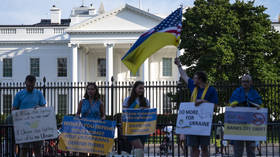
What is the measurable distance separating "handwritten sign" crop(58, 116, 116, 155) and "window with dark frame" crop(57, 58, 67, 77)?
37.6 meters

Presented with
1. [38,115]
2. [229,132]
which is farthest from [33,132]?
[229,132]

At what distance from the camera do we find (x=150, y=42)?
25.9 ft

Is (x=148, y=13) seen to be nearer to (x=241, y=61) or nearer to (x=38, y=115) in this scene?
(x=241, y=61)

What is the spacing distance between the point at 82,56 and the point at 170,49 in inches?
357

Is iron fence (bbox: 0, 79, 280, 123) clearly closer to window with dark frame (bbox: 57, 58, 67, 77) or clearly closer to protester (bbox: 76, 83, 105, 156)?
protester (bbox: 76, 83, 105, 156)

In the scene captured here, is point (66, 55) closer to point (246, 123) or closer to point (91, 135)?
point (91, 135)

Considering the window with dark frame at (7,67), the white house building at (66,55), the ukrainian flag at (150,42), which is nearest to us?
the ukrainian flag at (150,42)

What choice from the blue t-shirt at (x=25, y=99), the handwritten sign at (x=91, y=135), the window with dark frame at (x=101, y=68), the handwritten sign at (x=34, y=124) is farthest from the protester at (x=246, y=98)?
the window with dark frame at (x=101, y=68)

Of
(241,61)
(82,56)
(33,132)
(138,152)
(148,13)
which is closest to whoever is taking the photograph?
(138,152)

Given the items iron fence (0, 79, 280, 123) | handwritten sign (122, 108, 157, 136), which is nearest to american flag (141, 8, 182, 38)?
handwritten sign (122, 108, 157, 136)

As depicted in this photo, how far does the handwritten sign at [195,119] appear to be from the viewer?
22.3 feet

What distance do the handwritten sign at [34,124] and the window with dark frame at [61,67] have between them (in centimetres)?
3767

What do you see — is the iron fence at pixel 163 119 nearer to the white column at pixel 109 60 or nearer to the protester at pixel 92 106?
the protester at pixel 92 106

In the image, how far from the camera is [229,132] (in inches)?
279
